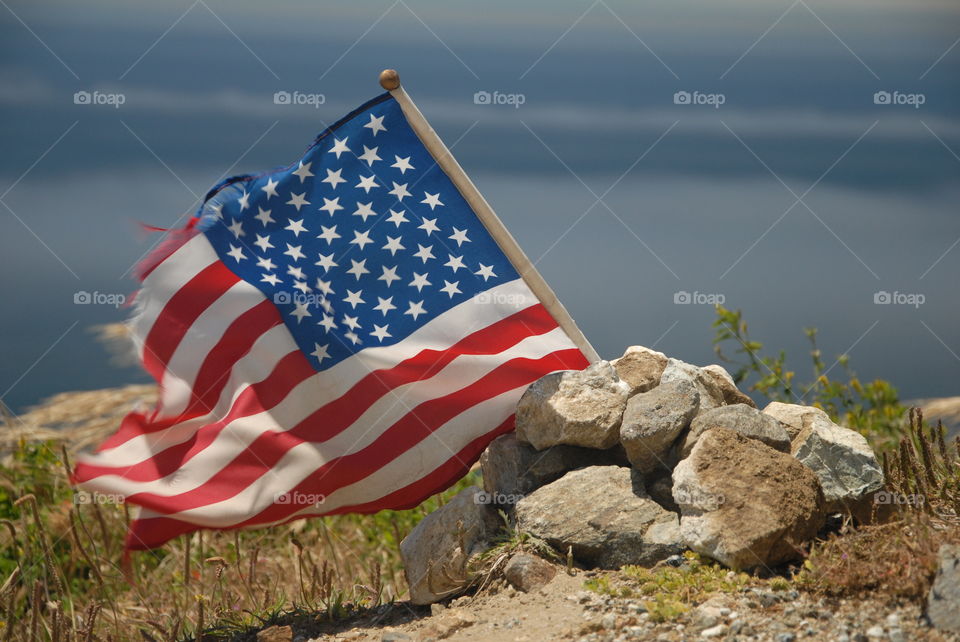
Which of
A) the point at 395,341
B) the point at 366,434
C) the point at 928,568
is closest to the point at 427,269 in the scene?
the point at 395,341

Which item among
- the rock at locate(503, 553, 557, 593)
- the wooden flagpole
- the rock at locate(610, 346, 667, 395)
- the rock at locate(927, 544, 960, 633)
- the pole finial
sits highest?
the pole finial

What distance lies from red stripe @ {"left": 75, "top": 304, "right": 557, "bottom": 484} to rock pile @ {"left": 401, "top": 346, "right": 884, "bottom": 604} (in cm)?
46

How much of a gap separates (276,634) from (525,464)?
1.72 metres

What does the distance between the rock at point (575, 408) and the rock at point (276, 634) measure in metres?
1.73

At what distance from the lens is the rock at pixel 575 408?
550cm

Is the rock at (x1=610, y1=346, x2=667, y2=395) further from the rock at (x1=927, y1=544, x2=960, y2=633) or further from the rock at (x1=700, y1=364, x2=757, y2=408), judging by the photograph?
the rock at (x1=927, y1=544, x2=960, y2=633)

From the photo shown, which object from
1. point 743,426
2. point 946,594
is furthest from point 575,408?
point 946,594

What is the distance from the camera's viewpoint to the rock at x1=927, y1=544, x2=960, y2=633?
3977 mm

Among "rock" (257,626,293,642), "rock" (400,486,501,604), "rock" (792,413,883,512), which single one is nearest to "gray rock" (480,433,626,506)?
"rock" (400,486,501,604)

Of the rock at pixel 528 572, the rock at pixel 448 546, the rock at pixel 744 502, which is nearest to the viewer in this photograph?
the rock at pixel 744 502

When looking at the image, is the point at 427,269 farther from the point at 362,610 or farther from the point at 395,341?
the point at 362,610

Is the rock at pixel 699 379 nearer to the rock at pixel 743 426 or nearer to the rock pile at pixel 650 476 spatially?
the rock pile at pixel 650 476

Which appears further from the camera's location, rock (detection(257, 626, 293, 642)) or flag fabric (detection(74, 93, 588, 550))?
flag fabric (detection(74, 93, 588, 550))

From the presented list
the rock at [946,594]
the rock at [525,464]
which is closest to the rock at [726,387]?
the rock at [525,464]
